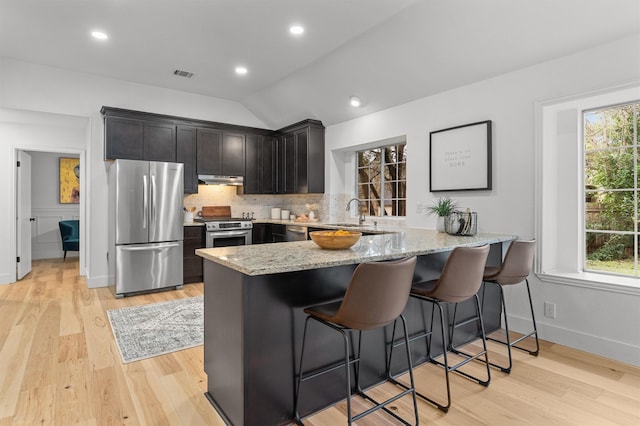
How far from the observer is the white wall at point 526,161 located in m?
2.62

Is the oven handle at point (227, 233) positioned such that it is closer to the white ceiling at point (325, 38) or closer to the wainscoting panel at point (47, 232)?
the white ceiling at point (325, 38)

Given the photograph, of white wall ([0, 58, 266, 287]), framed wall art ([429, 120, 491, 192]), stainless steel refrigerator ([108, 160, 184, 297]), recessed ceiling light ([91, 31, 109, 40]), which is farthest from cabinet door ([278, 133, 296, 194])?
recessed ceiling light ([91, 31, 109, 40])

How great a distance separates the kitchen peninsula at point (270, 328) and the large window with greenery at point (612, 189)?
70.2 inches

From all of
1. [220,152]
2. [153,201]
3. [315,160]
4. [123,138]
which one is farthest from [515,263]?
[123,138]

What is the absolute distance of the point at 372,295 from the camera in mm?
1638

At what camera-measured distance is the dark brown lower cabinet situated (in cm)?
497

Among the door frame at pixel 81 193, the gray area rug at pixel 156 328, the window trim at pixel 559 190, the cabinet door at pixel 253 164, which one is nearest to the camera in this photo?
the gray area rug at pixel 156 328

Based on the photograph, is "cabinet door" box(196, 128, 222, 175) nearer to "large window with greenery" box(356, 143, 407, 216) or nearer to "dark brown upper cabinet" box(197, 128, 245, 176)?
"dark brown upper cabinet" box(197, 128, 245, 176)

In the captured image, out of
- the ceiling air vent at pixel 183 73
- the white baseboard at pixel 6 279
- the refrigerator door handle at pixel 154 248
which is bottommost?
the white baseboard at pixel 6 279

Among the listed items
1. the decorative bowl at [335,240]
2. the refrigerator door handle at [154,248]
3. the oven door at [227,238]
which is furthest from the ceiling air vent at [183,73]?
the decorative bowl at [335,240]

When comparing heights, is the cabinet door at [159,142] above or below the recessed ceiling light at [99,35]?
below

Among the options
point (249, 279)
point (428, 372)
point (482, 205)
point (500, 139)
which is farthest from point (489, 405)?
point (500, 139)

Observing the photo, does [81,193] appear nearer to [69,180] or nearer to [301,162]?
[69,180]

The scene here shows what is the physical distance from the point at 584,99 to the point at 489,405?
2.46 metres
